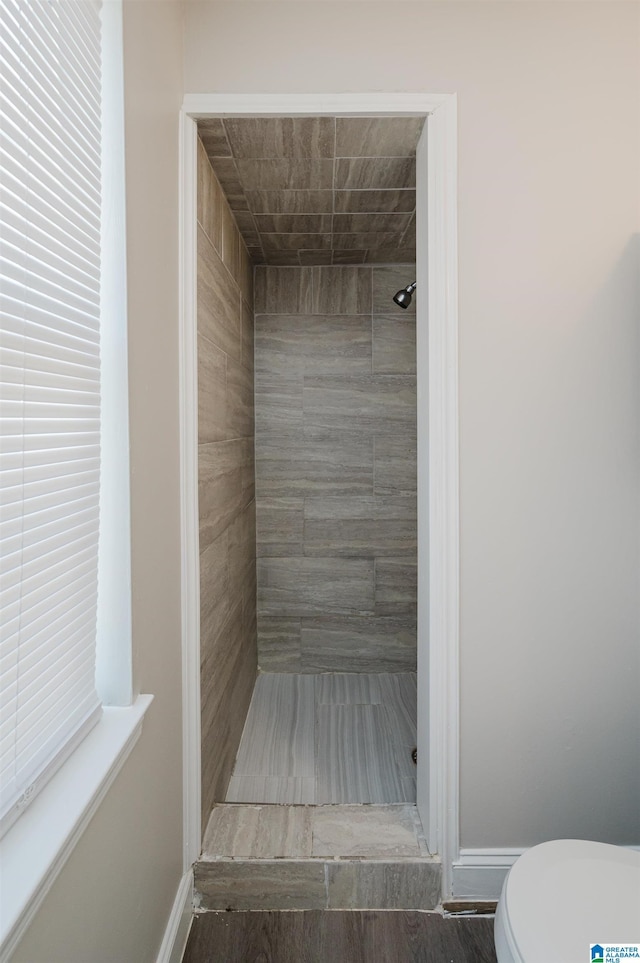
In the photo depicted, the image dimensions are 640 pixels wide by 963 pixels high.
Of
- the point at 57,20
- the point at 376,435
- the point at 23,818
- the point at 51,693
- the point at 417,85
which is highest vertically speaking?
the point at 417,85

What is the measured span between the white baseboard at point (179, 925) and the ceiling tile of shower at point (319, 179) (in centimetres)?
Result: 208

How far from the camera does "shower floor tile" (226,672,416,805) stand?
2.12 metres

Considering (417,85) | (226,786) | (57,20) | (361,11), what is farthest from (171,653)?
(361,11)

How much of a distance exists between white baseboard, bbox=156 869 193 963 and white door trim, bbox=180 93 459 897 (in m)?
0.08

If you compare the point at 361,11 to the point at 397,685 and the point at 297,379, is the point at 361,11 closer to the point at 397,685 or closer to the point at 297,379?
the point at 297,379

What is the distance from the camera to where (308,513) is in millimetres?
3209

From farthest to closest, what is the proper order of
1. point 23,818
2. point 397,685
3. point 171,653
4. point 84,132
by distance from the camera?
point 397,685, point 171,653, point 84,132, point 23,818

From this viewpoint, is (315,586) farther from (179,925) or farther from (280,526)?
(179,925)

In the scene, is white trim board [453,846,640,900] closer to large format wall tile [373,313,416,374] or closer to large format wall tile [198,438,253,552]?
large format wall tile [198,438,253,552]

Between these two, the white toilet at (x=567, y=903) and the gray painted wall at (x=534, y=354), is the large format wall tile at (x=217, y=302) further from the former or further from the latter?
the white toilet at (x=567, y=903)

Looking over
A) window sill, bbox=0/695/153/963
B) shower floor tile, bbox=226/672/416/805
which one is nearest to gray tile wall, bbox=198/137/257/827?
shower floor tile, bbox=226/672/416/805

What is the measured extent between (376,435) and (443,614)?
1.59 m

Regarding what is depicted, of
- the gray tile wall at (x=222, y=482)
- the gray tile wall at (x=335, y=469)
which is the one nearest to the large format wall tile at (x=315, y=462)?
the gray tile wall at (x=335, y=469)

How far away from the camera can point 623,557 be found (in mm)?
1741
